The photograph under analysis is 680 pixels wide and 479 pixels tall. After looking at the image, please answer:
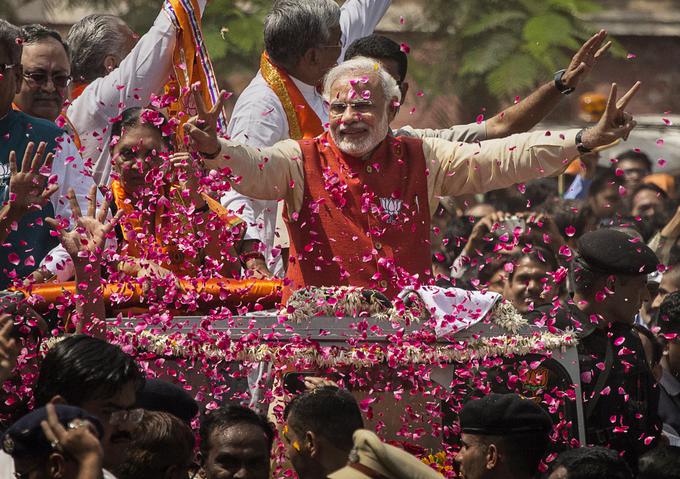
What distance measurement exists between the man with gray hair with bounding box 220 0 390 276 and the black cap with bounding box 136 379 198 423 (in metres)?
2.20

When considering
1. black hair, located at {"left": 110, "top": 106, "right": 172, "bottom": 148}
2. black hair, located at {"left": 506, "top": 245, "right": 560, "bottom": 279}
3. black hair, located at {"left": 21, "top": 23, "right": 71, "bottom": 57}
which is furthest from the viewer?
black hair, located at {"left": 506, "top": 245, "right": 560, "bottom": 279}

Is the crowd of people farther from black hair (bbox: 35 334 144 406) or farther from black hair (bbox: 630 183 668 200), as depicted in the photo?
black hair (bbox: 630 183 668 200)

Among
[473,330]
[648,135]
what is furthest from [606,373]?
[648,135]

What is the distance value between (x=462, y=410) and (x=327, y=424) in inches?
21.9

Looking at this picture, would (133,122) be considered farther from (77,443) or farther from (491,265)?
(77,443)

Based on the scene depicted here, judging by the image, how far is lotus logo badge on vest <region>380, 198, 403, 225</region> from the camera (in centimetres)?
779

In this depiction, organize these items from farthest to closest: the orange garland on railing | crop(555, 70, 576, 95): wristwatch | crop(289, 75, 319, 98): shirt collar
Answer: crop(289, 75, 319, 98): shirt collar → crop(555, 70, 576, 95): wristwatch → the orange garland on railing

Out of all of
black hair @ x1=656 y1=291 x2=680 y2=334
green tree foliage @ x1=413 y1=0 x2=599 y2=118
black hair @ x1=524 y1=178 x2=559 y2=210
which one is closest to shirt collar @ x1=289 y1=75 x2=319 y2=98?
black hair @ x1=656 y1=291 x2=680 y2=334

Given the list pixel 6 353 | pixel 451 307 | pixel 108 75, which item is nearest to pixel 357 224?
pixel 451 307

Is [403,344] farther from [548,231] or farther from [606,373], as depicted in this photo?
[548,231]

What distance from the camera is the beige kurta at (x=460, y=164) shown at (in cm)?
765

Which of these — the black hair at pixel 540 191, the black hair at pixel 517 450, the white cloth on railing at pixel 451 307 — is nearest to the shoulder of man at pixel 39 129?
the white cloth on railing at pixel 451 307

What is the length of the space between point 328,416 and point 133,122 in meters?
2.43

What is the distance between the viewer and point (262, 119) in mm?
8781
